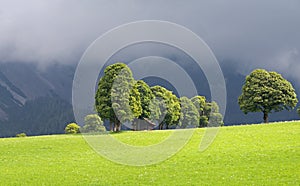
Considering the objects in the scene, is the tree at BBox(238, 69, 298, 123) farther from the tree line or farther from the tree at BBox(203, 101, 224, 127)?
the tree at BBox(203, 101, 224, 127)

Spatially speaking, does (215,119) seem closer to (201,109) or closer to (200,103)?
(201,109)

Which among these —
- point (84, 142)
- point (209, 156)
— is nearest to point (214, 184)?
point (209, 156)

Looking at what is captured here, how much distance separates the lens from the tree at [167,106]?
106562 mm

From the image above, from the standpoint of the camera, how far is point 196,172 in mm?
36562

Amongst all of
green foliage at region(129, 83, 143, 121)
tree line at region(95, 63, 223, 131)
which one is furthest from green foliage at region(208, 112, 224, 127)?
green foliage at region(129, 83, 143, 121)

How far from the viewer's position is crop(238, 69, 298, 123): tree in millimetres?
82000

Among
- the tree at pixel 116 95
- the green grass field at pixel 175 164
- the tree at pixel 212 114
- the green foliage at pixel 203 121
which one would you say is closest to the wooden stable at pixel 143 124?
the tree at pixel 116 95

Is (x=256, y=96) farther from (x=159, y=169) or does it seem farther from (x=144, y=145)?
(x=159, y=169)

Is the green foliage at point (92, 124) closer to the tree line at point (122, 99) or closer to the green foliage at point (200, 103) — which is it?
the tree line at point (122, 99)

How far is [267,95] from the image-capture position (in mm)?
82375

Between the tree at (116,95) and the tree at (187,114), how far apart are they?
1840 inches

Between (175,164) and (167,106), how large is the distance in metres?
68.5

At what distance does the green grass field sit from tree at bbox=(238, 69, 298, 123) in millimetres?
24715

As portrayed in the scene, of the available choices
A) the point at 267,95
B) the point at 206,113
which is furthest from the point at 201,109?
the point at 267,95
